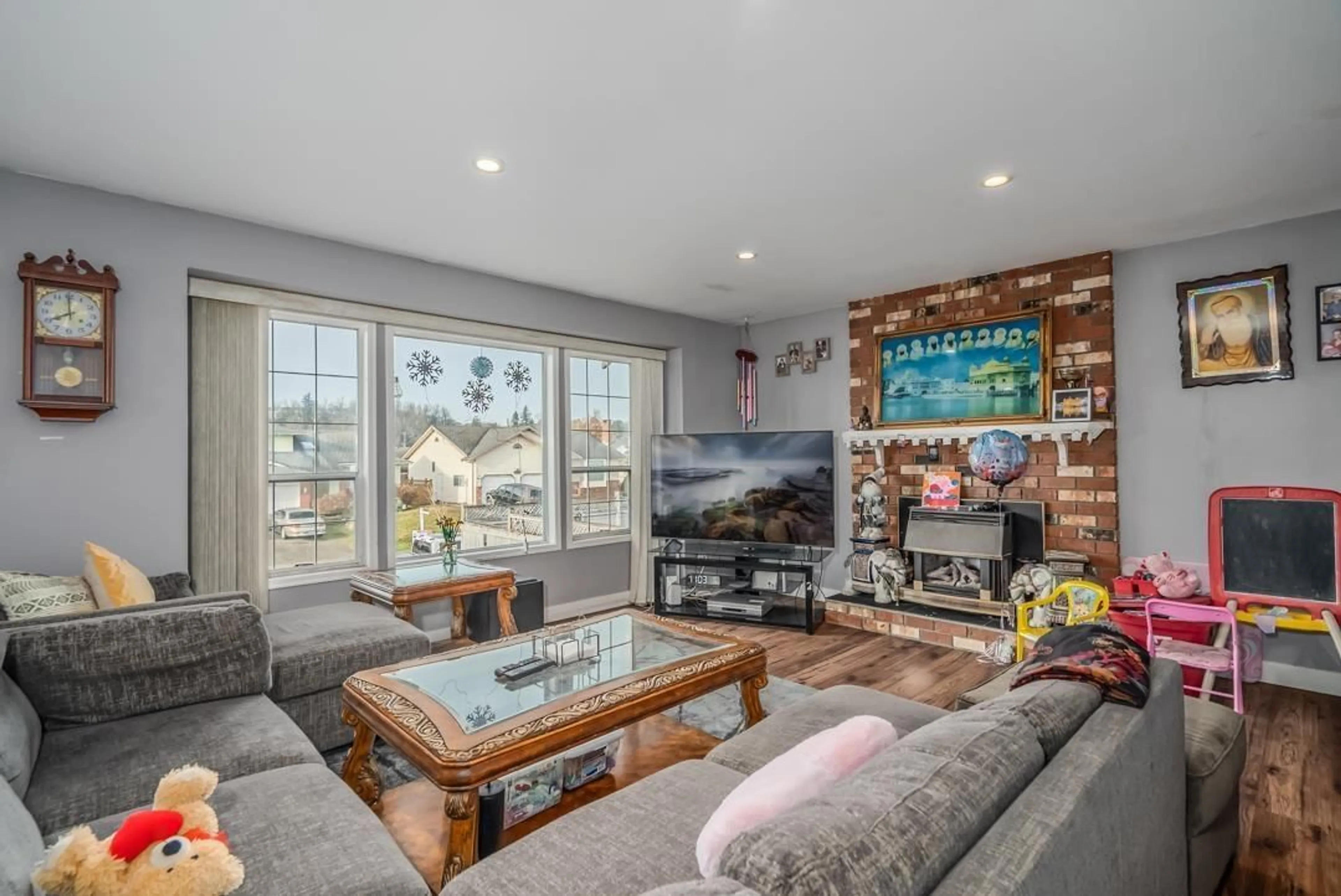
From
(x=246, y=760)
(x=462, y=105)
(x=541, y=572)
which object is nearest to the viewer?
(x=246, y=760)

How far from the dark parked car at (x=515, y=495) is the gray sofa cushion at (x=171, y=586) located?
191 centimetres

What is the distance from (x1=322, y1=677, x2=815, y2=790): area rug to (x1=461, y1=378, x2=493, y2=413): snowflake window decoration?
2.40 meters

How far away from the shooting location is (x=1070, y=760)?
1160mm

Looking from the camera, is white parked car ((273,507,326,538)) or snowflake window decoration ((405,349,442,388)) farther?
snowflake window decoration ((405,349,442,388))

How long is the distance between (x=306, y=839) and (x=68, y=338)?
2.62 metres

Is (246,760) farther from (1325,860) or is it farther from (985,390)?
(985,390)

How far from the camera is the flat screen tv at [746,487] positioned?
4.63 m

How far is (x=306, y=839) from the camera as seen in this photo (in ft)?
4.50

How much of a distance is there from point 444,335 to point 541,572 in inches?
73.1

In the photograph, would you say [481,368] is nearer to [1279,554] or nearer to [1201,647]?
[1201,647]

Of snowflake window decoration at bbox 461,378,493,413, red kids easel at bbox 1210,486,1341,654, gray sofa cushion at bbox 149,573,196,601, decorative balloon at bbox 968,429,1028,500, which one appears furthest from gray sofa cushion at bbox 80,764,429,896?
decorative balloon at bbox 968,429,1028,500

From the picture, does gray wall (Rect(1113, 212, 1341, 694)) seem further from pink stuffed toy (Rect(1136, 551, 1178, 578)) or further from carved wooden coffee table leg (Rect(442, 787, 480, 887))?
carved wooden coffee table leg (Rect(442, 787, 480, 887))

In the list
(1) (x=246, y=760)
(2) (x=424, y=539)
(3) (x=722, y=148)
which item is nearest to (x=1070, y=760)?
(1) (x=246, y=760)

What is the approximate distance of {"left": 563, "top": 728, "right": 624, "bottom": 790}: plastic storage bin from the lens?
204cm
